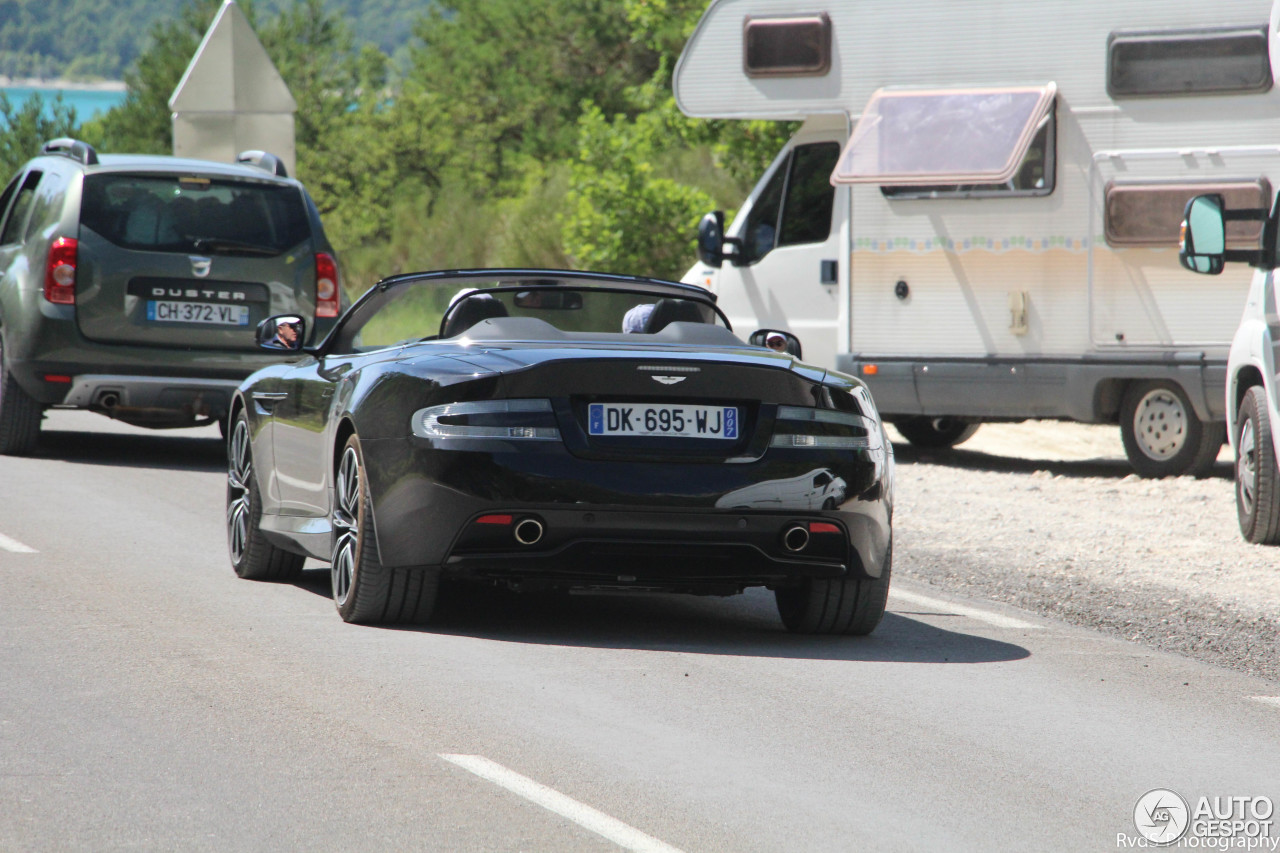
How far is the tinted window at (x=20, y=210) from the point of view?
13.9 m

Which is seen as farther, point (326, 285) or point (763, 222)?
point (763, 222)

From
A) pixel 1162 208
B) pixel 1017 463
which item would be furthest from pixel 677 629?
pixel 1017 463

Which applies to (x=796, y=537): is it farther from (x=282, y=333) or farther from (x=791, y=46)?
(x=791, y=46)

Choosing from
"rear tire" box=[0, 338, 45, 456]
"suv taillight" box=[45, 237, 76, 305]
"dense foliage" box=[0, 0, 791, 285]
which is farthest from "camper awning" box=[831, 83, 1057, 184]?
"dense foliage" box=[0, 0, 791, 285]

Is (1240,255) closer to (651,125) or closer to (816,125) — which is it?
(816,125)

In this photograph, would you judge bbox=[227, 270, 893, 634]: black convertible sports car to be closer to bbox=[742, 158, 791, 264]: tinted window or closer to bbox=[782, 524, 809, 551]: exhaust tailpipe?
bbox=[782, 524, 809, 551]: exhaust tailpipe

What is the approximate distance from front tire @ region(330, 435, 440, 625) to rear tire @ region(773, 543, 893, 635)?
133 centimetres

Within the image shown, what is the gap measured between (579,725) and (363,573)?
158cm

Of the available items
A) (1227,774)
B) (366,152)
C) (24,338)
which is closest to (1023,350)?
(24,338)

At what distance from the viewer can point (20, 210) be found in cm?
1414

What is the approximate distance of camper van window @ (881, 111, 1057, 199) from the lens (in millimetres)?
13648

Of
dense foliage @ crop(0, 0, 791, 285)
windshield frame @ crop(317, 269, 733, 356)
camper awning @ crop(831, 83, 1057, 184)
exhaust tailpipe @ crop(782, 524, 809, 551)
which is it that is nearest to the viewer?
exhaust tailpipe @ crop(782, 524, 809, 551)

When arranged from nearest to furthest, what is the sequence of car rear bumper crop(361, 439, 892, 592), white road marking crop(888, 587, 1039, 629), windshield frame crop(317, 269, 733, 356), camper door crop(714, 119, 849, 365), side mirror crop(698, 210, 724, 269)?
car rear bumper crop(361, 439, 892, 592) → windshield frame crop(317, 269, 733, 356) → white road marking crop(888, 587, 1039, 629) → camper door crop(714, 119, 849, 365) → side mirror crop(698, 210, 724, 269)

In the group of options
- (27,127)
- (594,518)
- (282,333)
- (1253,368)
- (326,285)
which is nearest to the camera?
(594,518)
